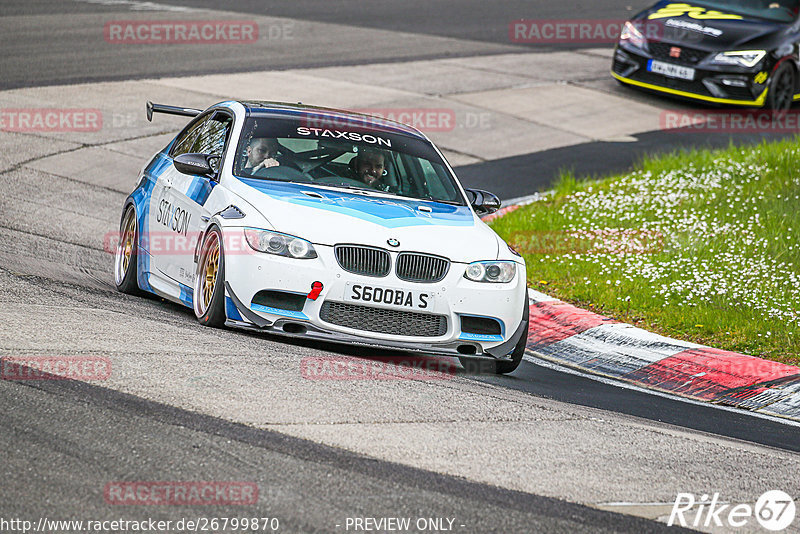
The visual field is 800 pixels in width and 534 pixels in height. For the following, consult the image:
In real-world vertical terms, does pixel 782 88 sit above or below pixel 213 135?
below

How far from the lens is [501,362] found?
25.7 feet

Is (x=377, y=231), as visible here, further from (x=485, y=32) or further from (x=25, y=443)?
(x=485, y=32)

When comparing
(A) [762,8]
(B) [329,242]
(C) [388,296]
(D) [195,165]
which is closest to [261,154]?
(D) [195,165]

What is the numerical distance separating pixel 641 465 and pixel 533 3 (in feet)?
78.6

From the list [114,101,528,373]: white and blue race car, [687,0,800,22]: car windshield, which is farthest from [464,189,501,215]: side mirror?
[687,0,800,22]: car windshield

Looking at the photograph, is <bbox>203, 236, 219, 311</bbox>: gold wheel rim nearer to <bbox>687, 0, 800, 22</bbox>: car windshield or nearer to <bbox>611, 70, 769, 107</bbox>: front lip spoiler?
<bbox>611, 70, 769, 107</bbox>: front lip spoiler

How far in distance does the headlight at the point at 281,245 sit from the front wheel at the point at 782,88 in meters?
12.3

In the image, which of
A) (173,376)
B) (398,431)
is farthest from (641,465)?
(173,376)

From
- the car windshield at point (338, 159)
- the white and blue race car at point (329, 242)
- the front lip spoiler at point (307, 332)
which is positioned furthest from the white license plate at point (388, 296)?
the car windshield at point (338, 159)

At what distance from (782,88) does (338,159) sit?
11524 millimetres

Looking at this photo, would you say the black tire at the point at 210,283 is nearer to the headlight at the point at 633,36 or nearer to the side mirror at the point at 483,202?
the side mirror at the point at 483,202

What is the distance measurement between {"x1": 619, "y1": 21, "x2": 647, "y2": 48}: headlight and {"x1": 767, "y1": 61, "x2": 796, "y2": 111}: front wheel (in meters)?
1.98

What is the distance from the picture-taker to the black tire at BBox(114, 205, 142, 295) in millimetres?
8781

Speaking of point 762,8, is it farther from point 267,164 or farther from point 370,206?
point 370,206
